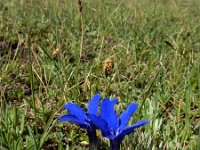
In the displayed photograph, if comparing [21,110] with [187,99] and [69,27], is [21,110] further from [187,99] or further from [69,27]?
[69,27]

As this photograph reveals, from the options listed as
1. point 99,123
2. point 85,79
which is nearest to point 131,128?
point 99,123

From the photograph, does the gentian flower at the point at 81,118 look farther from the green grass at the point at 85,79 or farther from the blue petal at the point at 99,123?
the green grass at the point at 85,79

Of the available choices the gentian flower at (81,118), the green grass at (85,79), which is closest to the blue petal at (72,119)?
the gentian flower at (81,118)

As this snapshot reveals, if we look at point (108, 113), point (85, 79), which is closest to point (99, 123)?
point (108, 113)

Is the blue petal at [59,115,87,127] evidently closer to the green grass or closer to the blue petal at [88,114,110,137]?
the blue petal at [88,114,110,137]

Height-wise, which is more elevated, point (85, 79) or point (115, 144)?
point (115, 144)

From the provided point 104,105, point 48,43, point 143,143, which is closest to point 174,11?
point 48,43

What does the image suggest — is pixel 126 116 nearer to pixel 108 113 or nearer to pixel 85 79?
pixel 108 113

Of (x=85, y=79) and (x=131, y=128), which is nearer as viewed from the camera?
(x=131, y=128)

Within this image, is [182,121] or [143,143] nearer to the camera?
[143,143]
